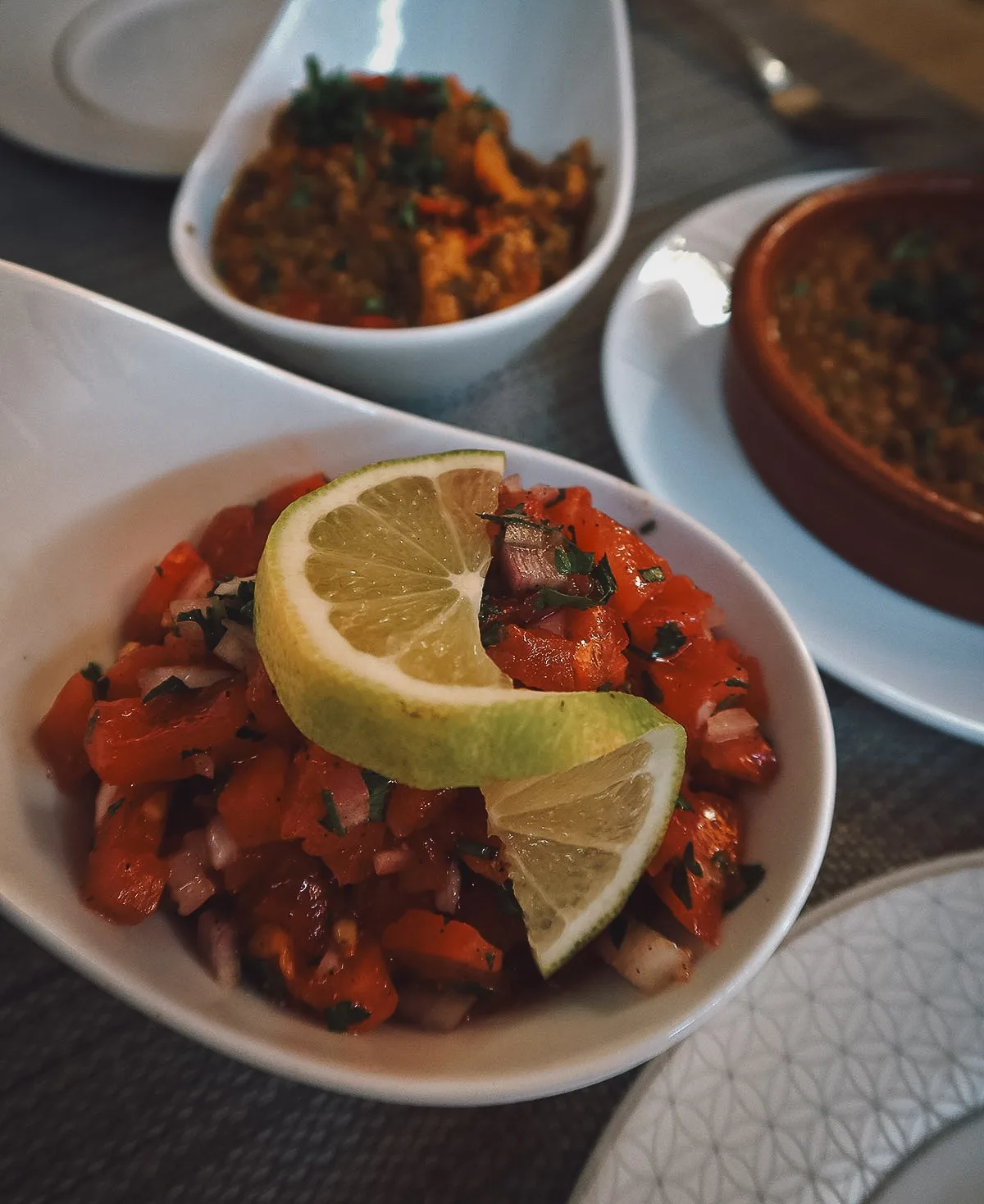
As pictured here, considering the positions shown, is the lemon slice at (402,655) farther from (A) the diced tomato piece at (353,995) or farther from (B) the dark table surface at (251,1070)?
(B) the dark table surface at (251,1070)

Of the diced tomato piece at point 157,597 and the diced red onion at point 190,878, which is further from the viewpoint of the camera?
the diced tomato piece at point 157,597

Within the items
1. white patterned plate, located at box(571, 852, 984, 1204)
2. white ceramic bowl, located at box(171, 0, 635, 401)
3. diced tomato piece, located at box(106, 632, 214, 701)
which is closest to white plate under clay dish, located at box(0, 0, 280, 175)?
white ceramic bowl, located at box(171, 0, 635, 401)

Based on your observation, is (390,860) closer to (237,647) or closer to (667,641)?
(237,647)

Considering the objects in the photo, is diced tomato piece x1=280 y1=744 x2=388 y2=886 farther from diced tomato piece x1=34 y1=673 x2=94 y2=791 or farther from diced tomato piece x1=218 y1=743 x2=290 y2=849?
diced tomato piece x1=34 y1=673 x2=94 y2=791

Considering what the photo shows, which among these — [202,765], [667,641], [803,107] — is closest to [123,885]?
[202,765]

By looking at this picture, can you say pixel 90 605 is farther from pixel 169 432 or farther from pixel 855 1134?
pixel 855 1134

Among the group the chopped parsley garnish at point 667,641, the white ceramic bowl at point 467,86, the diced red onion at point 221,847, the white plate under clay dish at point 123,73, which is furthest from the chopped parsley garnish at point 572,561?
the white plate under clay dish at point 123,73

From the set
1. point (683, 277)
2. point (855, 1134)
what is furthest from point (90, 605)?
point (683, 277)
